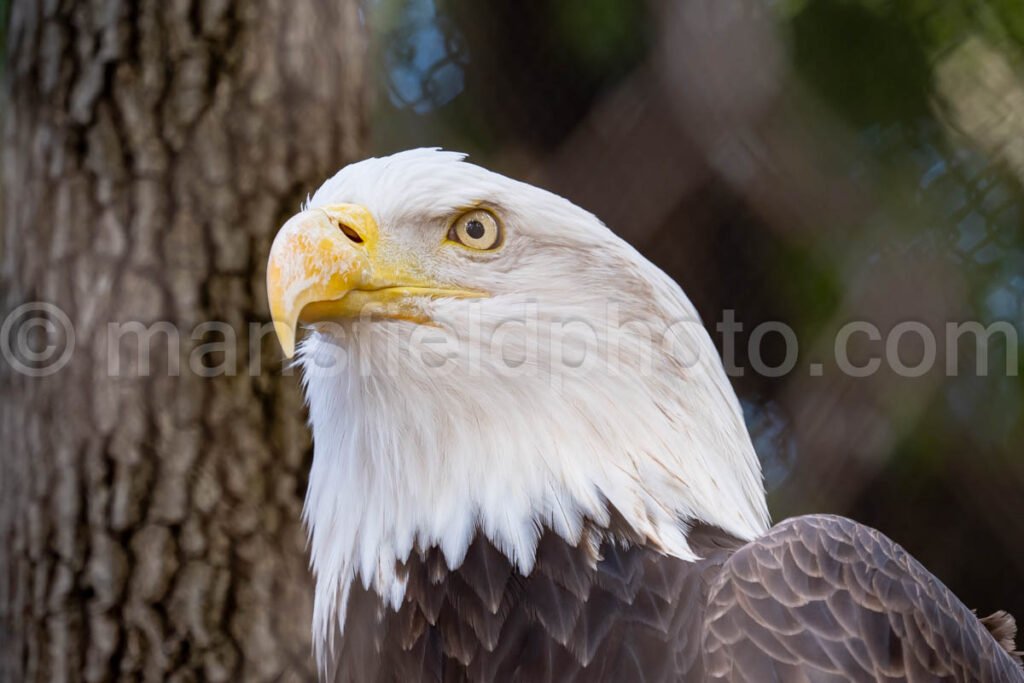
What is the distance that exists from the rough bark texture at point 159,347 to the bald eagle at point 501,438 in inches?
22.9

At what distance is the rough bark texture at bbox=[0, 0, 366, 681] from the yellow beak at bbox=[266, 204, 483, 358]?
2.44ft

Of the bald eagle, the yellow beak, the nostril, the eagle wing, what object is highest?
the nostril

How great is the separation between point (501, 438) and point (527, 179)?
2.43 feet

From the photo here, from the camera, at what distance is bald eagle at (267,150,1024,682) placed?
3.81ft

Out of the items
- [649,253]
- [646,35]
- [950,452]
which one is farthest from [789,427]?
[646,35]

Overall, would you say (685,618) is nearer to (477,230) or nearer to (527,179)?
(477,230)

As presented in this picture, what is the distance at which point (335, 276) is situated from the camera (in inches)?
45.9

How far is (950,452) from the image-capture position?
1.93 meters

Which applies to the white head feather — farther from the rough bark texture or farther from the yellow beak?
the rough bark texture

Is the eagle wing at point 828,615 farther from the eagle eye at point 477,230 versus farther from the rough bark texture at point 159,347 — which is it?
the rough bark texture at point 159,347

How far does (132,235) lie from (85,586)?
60cm

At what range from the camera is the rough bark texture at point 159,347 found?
72.5 inches

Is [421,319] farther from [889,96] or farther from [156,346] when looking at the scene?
[889,96]

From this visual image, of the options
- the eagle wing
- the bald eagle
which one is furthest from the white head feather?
the eagle wing
